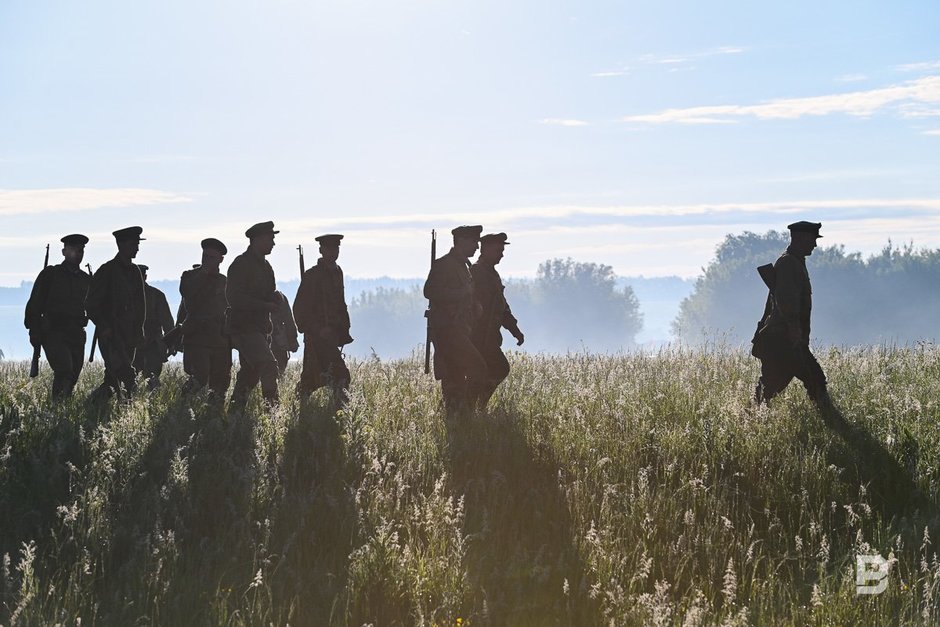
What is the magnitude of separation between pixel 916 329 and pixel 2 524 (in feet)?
366

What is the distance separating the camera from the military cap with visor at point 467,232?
33.6 feet

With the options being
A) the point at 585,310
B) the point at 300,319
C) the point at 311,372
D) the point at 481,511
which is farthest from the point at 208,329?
the point at 585,310

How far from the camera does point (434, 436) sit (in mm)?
8281

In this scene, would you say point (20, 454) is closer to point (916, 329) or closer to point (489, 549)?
point (489, 549)

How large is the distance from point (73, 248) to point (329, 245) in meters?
2.90

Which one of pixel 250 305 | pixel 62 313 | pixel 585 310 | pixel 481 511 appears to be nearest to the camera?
pixel 481 511

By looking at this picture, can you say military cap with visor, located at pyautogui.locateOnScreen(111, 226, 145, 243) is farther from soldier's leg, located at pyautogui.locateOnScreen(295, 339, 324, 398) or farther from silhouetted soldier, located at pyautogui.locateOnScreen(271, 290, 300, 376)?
silhouetted soldier, located at pyautogui.locateOnScreen(271, 290, 300, 376)

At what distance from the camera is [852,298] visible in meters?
112

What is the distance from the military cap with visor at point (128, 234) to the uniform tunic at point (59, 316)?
101cm

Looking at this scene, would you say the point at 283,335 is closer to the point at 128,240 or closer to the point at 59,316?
the point at 59,316

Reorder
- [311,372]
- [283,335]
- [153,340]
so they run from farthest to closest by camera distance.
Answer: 1. [283,335]
2. [153,340]
3. [311,372]

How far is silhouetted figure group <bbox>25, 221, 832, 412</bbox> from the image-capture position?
9.29m

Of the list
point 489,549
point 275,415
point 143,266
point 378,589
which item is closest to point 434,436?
point 275,415

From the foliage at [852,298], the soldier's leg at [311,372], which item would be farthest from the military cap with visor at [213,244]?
the foliage at [852,298]
